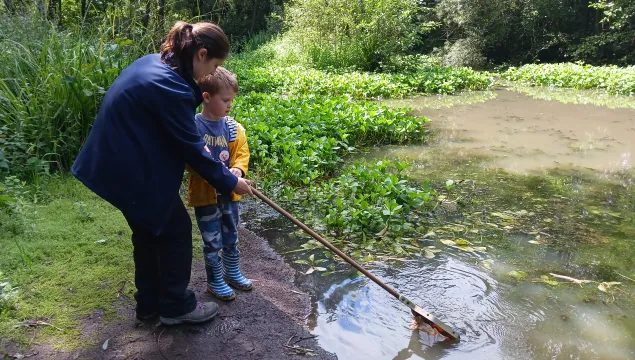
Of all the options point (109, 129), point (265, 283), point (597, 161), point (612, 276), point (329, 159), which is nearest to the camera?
point (109, 129)

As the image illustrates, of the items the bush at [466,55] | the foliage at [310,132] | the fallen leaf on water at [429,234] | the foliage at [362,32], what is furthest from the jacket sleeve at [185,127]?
the bush at [466,55]

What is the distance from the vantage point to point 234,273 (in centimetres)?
298

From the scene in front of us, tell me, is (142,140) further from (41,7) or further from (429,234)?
(41,7)

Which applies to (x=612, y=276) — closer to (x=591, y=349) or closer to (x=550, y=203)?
(x=591, y=349)

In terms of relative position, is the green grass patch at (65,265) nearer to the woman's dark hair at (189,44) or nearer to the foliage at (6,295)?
the foliage at (6,295)

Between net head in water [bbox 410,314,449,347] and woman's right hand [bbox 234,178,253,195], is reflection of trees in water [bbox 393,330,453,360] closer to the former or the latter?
net head in water [bbox 410,314,449,347]

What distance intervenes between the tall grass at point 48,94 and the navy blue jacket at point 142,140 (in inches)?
97.1

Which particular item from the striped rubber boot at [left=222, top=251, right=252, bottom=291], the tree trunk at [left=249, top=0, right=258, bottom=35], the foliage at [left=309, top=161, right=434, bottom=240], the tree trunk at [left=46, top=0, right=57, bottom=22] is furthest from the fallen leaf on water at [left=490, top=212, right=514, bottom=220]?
the tree trunk at [left=249, top=0, right=258, bottom=35]

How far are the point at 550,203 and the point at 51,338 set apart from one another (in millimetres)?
4399

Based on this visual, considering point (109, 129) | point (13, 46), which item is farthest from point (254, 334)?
point (13, 46)

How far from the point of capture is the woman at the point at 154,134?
208 centimetres

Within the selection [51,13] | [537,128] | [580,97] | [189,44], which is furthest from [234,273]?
[580,97]

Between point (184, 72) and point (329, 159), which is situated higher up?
point (184, 72)

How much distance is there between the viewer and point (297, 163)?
16.5ft
